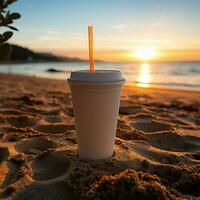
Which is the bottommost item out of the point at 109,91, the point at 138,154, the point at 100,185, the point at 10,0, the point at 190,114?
the point at 190,114

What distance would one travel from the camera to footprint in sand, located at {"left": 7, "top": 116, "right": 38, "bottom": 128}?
10.6 ft

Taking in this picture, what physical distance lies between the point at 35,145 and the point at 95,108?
3.03 feet

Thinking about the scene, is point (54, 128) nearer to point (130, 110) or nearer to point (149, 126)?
point (149, 126)

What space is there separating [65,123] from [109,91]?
142 centimetres

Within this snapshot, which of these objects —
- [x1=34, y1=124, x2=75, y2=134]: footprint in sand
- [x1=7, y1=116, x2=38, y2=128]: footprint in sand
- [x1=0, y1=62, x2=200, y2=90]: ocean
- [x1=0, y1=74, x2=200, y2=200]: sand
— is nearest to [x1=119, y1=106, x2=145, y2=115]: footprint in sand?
[x1=0, y1=74, x2=200, y2=200]: sand

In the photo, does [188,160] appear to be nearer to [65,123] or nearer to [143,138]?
[143,138]

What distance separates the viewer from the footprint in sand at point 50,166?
196cm

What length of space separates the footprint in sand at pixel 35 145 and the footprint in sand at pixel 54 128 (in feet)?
1.23

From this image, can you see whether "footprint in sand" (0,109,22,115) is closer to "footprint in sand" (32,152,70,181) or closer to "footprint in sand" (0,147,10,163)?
"footprint in sand" (0,147,10,163)

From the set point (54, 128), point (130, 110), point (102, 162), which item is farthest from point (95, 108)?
point (130, 110)

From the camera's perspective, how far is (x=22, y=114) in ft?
12.0

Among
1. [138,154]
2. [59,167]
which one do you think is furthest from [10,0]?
[138,154]

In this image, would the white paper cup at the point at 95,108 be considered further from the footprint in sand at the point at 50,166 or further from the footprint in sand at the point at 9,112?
the footprint in sand at the point at 9,112

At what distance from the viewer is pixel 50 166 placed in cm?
210
